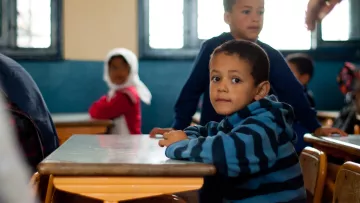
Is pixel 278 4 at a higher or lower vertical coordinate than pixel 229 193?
higher

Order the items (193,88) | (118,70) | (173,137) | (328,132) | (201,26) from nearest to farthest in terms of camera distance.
A: (173,137) < (328,132) < (193,88) < (118,70) < (201,26)

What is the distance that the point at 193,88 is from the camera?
256 cm

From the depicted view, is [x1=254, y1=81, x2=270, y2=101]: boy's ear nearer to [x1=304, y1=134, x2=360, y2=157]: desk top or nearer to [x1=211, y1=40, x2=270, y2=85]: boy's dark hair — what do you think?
[x1=211, y1=40, x2=270, y2=85]: boy's dark hair

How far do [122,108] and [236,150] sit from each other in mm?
2980

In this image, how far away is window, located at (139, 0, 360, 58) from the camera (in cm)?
514

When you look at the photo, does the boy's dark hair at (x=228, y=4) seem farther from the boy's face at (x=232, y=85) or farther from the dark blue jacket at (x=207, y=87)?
the boy's face at (x=232, y=85)

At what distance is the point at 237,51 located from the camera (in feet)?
5.78

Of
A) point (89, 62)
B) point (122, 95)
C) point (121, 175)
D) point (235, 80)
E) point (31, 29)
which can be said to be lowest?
point (122, 95)

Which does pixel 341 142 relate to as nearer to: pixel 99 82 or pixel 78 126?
pixel 78 126

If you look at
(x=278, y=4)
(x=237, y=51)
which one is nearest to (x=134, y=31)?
(x=278, y=4)

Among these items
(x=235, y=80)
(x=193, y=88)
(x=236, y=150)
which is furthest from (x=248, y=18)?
(x=236, y=150)

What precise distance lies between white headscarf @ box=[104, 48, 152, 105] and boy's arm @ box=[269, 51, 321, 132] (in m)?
2.22

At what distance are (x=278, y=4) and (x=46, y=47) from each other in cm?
214

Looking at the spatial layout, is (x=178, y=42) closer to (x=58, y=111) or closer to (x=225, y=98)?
(x=58, y=111)
